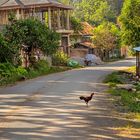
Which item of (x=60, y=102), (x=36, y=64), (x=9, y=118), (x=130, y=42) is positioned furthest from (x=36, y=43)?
(x=9, y=118)

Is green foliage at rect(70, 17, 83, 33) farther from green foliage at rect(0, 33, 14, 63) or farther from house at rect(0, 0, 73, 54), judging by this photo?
green foliage at rect(0, 33, 14, 63)

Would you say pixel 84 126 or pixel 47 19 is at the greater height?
pixel 47 19

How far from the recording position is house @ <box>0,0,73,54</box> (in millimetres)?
49781

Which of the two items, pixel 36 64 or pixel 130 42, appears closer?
pixel 36 64

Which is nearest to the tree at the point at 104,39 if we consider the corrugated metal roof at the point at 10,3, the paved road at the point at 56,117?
the corrugated metal roof at the point at 10,3

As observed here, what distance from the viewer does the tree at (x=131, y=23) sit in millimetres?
47781

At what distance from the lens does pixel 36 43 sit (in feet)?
127

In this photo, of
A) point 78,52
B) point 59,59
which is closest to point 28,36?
point 59,59

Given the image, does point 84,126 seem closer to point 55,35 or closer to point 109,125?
point 109,125

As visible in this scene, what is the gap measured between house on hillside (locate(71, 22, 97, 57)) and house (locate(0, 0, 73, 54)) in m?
11.1

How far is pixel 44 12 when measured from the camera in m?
55.9

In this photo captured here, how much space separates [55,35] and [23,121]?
2704 cm

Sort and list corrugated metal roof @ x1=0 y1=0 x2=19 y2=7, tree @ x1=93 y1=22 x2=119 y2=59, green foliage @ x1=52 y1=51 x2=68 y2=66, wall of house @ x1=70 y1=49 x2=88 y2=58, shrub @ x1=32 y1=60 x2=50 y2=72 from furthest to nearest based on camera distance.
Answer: tree @ x1=93 y1=22 x2=119 y2=59, wall of house @ x1=70 y1=49 x2=88 y2=58, corrugated metal roof @ x1=0 y1=0 x2=19 y2=7, green foliage @ x1=52 y1=51 x2=68 y2=66, shrub @ x1=32 y1=60 x2=50 y2=72

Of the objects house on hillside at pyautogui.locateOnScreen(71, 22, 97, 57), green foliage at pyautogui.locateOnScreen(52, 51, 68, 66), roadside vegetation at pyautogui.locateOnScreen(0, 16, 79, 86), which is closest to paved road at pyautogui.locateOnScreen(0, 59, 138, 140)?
roadside vegetation at pyautogui.locateOnScreen(0, 16, 79, 86)
